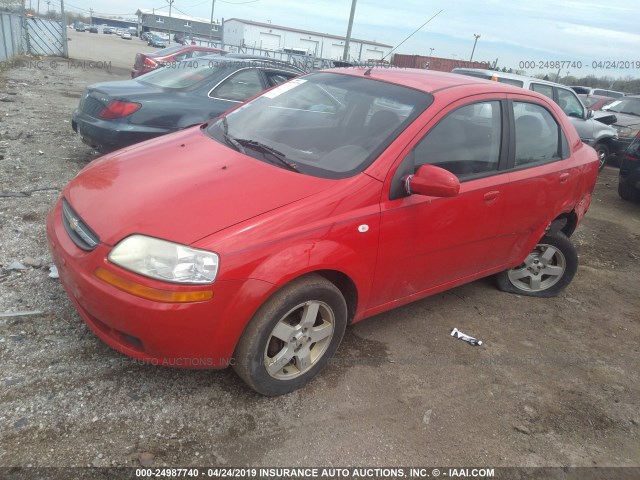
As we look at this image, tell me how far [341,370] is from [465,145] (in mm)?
1686

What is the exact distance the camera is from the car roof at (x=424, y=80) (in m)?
3.24

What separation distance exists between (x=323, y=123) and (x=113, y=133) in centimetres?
327

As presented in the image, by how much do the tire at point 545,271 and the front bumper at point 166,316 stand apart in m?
2.80

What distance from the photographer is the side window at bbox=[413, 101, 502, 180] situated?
117 inches

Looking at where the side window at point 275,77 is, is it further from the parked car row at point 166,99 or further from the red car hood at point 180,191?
the red car hood at point 180,191

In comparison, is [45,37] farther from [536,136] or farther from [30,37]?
[536,136]

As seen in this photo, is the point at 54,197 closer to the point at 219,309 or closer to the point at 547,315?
the point at 219,309

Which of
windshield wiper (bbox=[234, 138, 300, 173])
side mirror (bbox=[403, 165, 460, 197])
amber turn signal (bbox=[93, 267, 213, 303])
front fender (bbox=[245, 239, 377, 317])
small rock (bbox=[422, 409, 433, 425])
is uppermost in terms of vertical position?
side mirror (bbox=[403, 165, 460, 197])

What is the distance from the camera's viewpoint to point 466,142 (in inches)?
127

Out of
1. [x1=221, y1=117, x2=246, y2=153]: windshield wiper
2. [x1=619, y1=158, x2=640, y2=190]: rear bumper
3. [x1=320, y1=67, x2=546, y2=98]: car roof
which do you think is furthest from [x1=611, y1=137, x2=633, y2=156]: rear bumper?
[x1=221, y1=117, x2=246, y2=153]: windshield wiper

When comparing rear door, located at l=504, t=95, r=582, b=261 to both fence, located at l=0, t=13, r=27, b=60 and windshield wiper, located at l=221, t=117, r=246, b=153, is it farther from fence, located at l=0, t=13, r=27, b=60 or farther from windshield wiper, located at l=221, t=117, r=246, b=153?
fence, located at l=0, t=13, r=27, b=60

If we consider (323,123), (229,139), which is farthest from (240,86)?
(323,123)

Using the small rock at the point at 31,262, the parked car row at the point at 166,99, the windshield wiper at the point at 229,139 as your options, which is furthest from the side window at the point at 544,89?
the small rock at the point at 31,262

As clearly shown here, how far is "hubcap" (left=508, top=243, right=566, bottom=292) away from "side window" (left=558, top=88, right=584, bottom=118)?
6.40m
